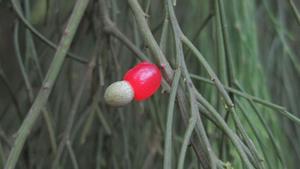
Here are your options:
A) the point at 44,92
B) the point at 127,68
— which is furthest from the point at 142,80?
the point at 127,68

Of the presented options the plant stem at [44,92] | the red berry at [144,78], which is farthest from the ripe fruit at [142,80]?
the plant stem at [44,92]

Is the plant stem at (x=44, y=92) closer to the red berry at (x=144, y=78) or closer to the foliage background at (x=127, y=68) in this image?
the foliage background at (x=127, y=68)

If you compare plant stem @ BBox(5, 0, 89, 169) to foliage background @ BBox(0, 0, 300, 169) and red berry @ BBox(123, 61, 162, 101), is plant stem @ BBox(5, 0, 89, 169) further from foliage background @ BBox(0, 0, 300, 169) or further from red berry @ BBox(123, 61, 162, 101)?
red berry @ BBox(123, 61, 162, 101)

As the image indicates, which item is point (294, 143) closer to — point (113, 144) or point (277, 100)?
point (277, 100)

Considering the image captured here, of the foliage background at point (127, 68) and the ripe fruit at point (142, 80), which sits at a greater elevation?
the ripe fruit at point (142, 80)

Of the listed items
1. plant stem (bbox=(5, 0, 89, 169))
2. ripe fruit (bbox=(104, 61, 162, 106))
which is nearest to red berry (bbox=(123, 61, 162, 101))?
ripe fruit (bbox=(104, 61, 162, 106))

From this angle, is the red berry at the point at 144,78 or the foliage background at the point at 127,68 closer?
the red berry at the point at 144,78
